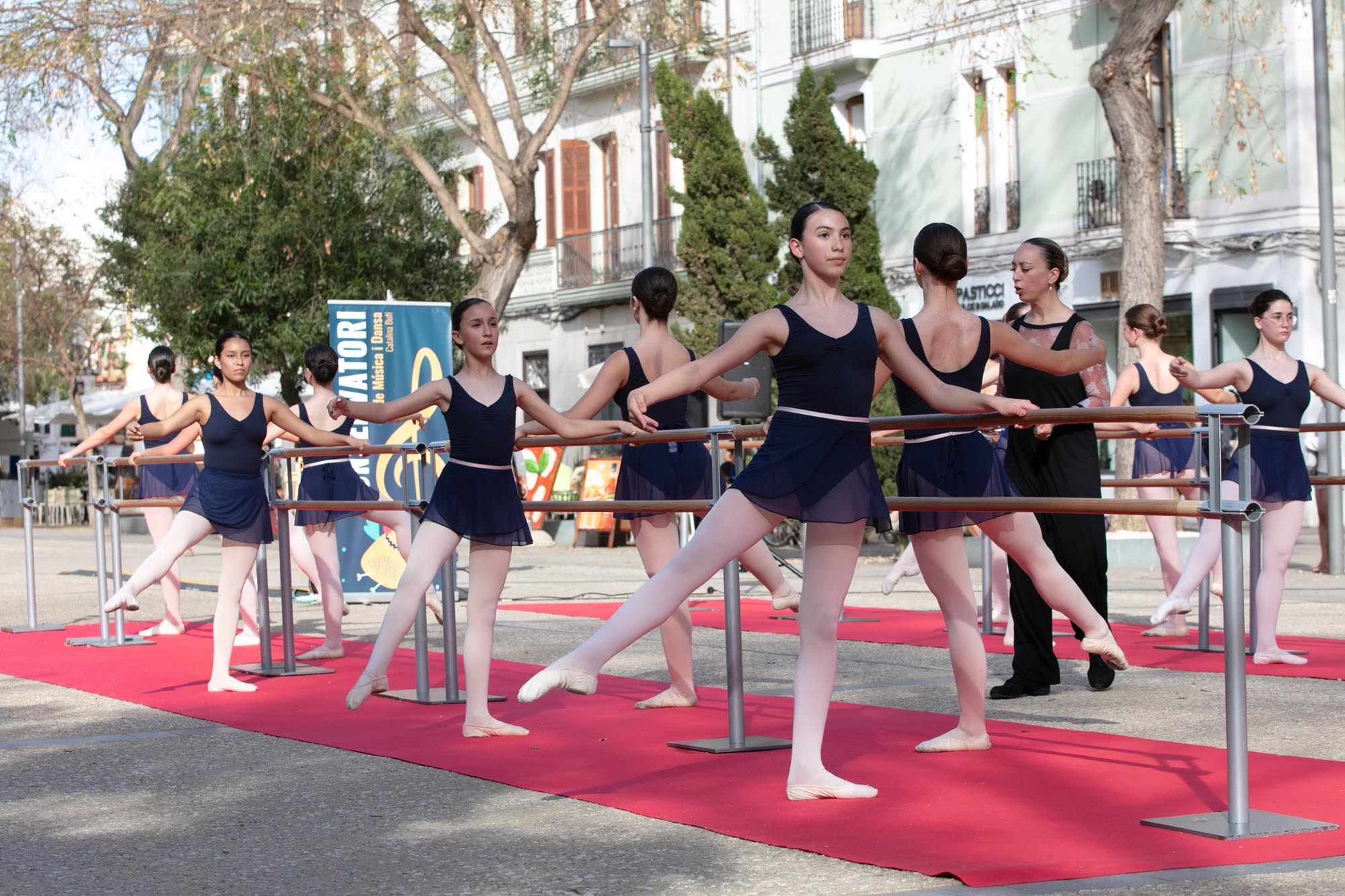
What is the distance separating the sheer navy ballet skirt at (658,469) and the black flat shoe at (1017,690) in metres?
1.71

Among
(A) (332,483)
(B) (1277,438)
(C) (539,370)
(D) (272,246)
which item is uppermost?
(D) (272,246)

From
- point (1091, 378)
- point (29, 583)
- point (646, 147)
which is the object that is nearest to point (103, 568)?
point (29, 583)

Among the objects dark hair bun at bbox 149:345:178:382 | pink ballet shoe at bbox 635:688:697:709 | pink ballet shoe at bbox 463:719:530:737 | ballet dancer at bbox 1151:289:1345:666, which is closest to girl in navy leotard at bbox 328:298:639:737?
pink ballet shoe at bbox 463:719:530:737

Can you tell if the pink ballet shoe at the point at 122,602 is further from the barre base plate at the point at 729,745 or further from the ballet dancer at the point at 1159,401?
the ballet dancer at the point at 1159,401

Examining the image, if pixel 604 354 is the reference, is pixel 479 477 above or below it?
below

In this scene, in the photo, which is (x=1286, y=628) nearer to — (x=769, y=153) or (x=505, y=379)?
(x=505, y=379)

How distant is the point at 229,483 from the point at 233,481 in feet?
0.11

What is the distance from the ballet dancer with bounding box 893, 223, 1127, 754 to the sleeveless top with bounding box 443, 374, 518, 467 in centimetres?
177

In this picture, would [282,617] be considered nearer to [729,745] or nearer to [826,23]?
[729,745]

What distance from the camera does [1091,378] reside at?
7996 millimetres

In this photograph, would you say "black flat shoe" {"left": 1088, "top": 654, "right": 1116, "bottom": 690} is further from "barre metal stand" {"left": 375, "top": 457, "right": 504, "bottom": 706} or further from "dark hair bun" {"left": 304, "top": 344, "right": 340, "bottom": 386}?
"dark hair bun" {"left": 304, "top": 344, "right": 340, "bottom": 386}

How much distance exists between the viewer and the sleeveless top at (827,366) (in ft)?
→ 19.1

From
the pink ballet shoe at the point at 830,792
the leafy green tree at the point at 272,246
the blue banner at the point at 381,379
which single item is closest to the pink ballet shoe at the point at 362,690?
the pink ballet shoe at the point at 830,792

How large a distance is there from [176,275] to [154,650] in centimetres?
1842
